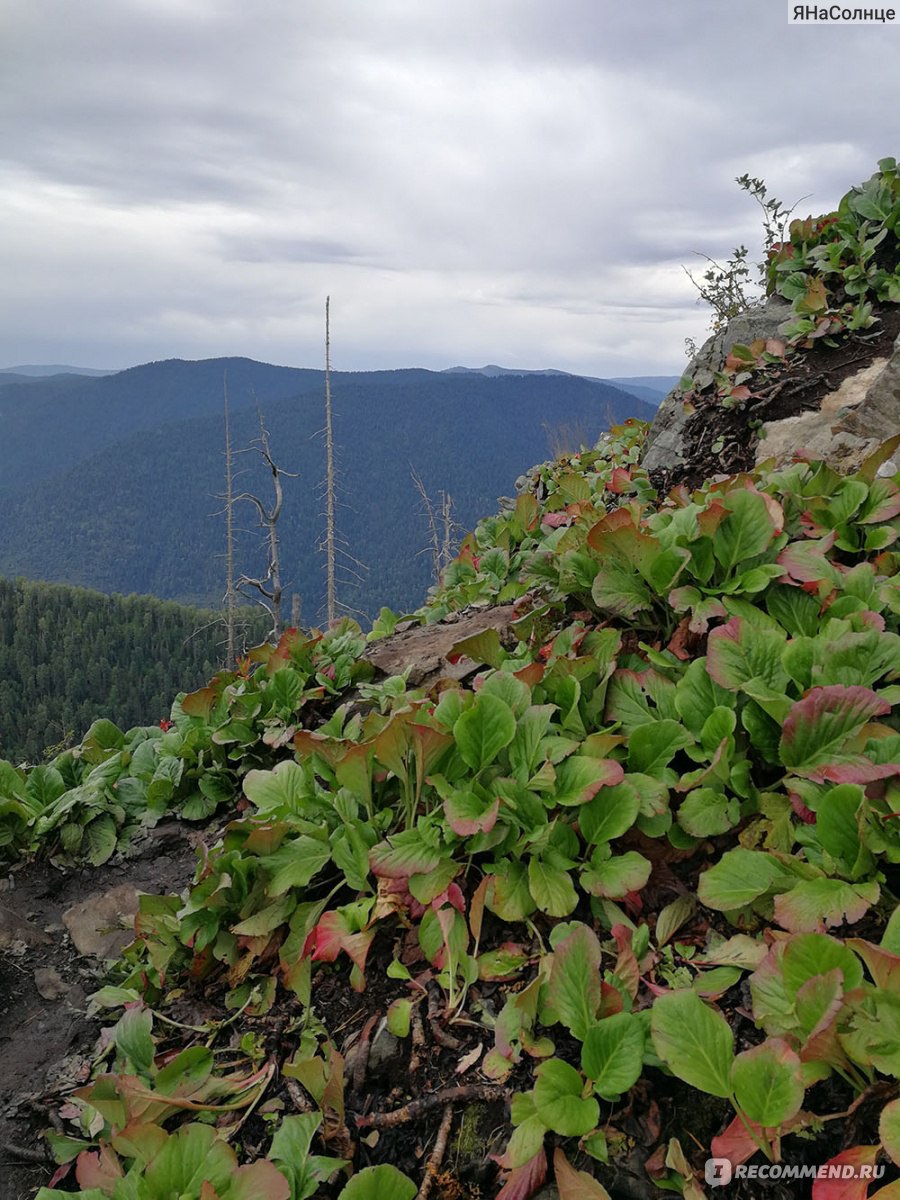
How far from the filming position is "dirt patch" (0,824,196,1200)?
2184 millimetres

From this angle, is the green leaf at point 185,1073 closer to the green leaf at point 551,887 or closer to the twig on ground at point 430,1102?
the twig on ground at point 430,1102

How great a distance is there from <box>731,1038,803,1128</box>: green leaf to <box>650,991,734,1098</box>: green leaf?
0.05 m

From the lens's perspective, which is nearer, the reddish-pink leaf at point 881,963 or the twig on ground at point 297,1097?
the reddish-pink leaf at point 881,963

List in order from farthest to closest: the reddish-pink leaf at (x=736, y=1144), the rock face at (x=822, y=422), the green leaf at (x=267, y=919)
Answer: the rock face at (x=822, y=422) → the green leaf at (x=267, y=919) → the reddish-pink leaf at (x=736, y=1144)

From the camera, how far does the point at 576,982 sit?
1841 millimetres

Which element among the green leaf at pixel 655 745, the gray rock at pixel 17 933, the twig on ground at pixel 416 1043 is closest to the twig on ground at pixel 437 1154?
the twig on ground at pixel 416 1043

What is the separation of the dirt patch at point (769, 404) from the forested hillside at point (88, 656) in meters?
93.1

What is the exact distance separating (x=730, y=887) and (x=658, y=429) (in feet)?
18.6

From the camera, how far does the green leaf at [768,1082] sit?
1.52 m

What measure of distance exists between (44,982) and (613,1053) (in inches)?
84.1

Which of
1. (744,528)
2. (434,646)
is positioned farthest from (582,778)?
(434,646)

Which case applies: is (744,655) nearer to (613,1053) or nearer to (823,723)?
(823,723)

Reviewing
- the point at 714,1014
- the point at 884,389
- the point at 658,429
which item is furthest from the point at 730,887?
the point at 658,429

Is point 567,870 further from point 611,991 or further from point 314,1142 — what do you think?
point 314,1142
